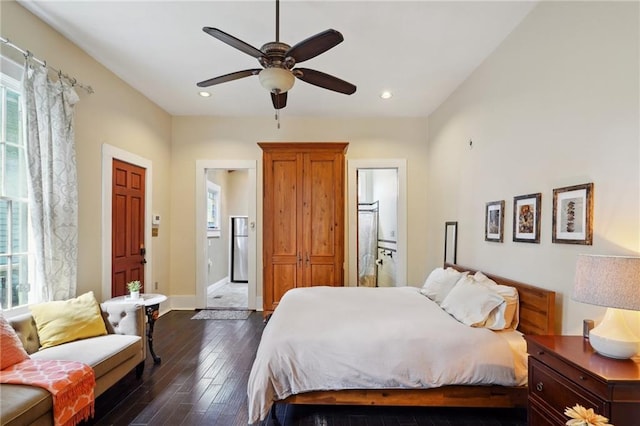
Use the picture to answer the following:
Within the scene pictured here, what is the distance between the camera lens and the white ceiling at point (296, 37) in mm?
2508

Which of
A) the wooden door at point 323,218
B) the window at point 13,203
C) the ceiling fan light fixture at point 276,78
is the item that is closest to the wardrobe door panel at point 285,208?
the wooden door at point 323,218

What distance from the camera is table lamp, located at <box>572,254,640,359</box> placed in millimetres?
1394

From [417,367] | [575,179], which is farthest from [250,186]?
[575,179]

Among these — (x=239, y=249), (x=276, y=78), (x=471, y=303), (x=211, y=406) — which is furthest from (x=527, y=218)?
(x=239, y=249)

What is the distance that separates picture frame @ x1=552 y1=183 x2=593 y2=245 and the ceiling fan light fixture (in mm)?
1965

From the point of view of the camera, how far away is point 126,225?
12.9ft

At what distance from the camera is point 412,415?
2.33 m

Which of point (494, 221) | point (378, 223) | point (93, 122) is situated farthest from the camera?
point (378, 223)

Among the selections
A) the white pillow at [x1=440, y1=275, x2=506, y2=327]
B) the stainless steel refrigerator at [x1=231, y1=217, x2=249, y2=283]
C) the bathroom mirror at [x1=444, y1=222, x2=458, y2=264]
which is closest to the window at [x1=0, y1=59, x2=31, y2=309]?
the white pillow at [x1=440, y1=275, x2=506, y2=327]

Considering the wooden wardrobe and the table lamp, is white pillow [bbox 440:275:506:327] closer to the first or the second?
the table lamp

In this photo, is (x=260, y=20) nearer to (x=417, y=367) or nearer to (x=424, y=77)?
(x=424, y=77)

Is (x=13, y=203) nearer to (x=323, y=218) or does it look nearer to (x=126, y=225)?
(x=126, y=225)

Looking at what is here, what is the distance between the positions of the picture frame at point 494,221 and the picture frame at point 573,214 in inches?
26.4

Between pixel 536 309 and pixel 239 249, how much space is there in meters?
6.04
